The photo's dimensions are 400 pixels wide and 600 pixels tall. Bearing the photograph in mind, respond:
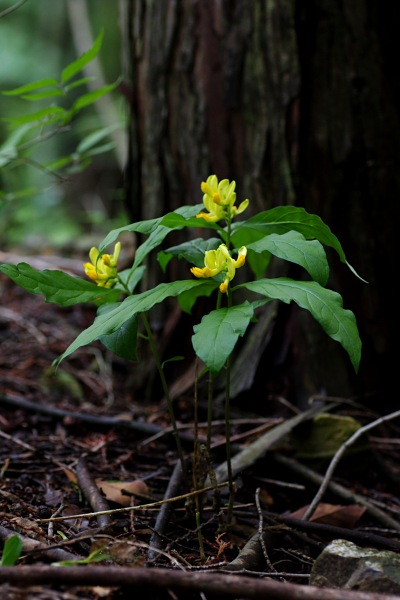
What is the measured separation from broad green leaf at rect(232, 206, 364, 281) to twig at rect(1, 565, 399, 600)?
0.73m

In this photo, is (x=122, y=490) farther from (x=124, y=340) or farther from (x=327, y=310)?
(x=327, y=310)

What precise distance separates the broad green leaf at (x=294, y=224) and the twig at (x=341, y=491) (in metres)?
0.88

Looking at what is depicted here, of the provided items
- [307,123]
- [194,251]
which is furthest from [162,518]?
[307,123]

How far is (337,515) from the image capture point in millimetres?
1836

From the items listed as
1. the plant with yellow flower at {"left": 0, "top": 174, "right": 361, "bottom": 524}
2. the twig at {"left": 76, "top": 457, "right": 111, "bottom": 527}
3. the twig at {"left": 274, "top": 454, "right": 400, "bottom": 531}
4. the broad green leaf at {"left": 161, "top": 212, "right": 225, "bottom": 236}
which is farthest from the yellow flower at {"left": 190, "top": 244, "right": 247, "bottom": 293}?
the twig at {"left": 274, "top": 454, "right": 400, "bottom": 531}

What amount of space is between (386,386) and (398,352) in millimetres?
162

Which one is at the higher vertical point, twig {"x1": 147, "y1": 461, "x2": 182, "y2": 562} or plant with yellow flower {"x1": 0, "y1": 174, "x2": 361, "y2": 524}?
plant with yellow flower {"x1": 0, "y1": 174, "x2": 361, "y2": 524}

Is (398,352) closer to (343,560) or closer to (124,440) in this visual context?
(124,440)

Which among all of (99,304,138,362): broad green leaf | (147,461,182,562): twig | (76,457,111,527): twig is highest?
(99,304,138,362): broad green leaf

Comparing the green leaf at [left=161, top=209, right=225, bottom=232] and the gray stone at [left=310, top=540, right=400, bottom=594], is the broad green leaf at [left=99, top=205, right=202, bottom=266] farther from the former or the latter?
the gray stone at [left=310, top=540, right=400, bottom=594]

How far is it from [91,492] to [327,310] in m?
0.91

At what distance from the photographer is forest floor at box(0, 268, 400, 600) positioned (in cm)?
103

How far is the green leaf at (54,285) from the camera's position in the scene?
141 centimetres

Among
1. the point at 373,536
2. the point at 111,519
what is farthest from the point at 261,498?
the point at 111,519
